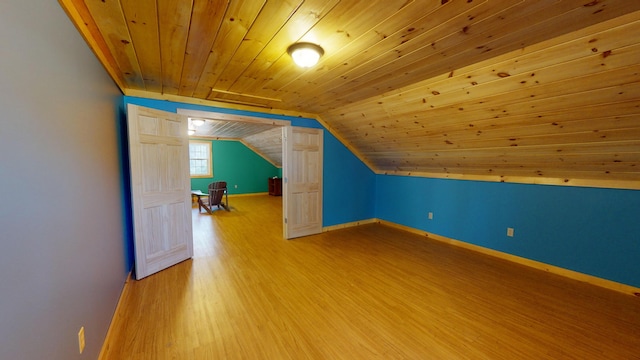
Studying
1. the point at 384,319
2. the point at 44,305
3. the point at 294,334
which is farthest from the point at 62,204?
the point at 384,319

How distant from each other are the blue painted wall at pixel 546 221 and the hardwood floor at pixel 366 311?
11.3 inches

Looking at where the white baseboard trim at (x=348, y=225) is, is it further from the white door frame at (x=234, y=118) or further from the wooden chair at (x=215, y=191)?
the wooden chair at (x=215, y=191)

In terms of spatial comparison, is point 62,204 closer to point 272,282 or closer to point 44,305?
point 44,305

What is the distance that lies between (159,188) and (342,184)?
3.07m

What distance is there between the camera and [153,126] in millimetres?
2842

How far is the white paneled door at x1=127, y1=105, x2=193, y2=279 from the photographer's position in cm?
270

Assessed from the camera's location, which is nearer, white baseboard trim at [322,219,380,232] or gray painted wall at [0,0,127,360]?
gray painted wall at [0,0,127,360]

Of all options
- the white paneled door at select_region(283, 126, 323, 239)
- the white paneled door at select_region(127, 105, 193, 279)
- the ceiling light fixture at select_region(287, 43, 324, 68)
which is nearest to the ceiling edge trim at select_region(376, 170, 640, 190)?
the white paneled door at select_region(283, 126, 323, 239)

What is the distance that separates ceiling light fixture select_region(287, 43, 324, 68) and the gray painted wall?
1339 mm

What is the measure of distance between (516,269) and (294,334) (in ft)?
9.64

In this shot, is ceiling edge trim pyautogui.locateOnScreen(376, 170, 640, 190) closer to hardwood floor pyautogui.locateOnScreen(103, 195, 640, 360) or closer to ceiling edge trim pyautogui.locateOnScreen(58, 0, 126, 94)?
hardwood floor pyautogui.locateOnScreen(103, 195, 640, 360)

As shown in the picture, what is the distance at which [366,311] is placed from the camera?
2.22 m

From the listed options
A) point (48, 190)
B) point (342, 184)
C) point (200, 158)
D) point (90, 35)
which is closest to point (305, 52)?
point (90, 35)

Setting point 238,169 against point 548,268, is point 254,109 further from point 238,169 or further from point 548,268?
point 238,169
